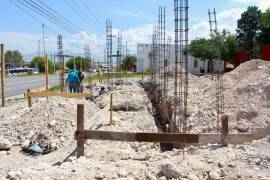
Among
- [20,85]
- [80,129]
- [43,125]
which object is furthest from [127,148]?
[20,85]

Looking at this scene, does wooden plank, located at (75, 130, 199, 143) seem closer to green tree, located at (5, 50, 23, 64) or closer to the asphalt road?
the asphalt road

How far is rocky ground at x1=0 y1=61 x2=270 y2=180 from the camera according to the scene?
6.70 metres

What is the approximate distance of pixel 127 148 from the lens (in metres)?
9.64

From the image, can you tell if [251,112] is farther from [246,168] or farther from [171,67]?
[171,67]

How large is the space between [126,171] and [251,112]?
7.45 metres

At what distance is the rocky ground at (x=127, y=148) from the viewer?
264 inches

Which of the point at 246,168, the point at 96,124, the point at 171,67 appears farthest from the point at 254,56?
the point at 246,168

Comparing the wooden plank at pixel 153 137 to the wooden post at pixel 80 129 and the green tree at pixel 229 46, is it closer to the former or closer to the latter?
the wooden post at pixel 80 129

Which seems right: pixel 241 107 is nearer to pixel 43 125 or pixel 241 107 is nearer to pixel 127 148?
pixel 127 148

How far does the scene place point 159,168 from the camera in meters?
6.86

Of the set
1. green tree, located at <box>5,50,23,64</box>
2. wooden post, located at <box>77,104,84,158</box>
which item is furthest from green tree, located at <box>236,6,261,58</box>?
green tree, located at <box>5,50,23,64</box>

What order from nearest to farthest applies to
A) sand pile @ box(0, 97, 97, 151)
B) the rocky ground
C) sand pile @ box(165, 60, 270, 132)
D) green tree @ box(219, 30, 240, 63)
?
1. the rocky ground
2. sand pile @ box(0, 97, 97, 151)
3. sand pile @ box(165, 60, 270, 132)
4. green tree @ box(219, 30, 240, 63)

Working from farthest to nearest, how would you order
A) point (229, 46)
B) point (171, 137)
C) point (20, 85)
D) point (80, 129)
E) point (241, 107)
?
point (229, 46) → point (20, 85) → point (241, 107) → point (80, 129) → point (171, 137)

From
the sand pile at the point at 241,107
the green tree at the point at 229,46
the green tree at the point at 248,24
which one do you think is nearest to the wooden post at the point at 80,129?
the sand pile at the point at 241,107
